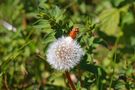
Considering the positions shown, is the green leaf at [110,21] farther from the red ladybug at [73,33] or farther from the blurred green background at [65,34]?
the red ladybug at [73,33]

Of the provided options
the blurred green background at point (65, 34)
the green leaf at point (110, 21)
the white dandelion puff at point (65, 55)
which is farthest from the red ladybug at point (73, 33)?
the green leaf at point (110, 21)

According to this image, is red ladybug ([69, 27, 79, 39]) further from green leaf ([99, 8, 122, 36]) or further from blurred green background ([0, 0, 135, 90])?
green leaf ([99, 8, 122, 36])

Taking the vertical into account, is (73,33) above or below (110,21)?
above

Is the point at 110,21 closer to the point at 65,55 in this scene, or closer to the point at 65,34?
the point at 65,34

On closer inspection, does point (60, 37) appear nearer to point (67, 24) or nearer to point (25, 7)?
point (67, 24)

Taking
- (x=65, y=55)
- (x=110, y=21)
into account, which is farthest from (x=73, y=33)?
(x=110, y=21)

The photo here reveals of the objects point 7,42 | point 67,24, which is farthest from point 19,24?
point 67,24
